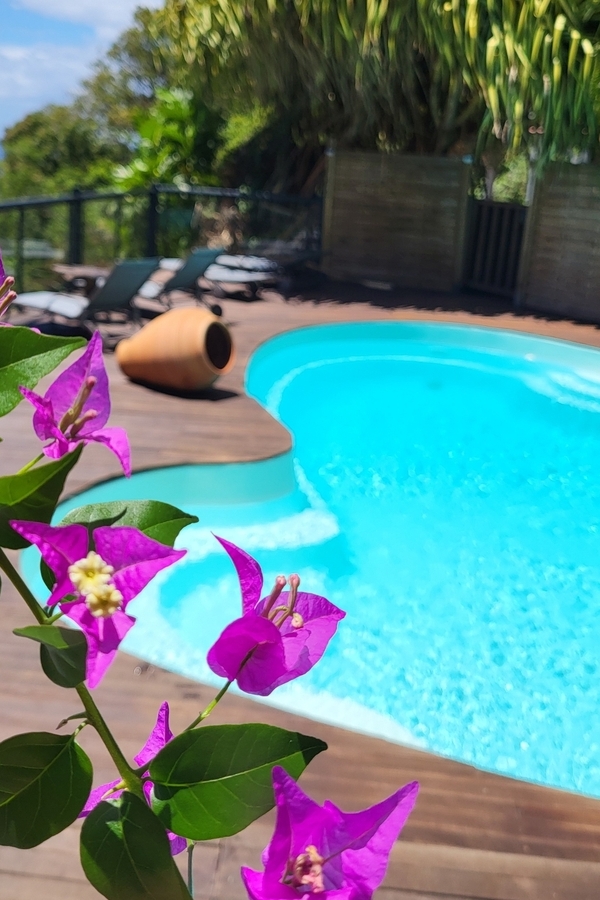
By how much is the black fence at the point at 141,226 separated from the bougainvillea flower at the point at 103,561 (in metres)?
7.34

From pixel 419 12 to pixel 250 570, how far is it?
10706 millimetres

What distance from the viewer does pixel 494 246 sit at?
12.0m

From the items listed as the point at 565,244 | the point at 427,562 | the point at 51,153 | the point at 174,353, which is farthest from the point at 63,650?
the point at 51,153

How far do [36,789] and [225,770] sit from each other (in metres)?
0.12

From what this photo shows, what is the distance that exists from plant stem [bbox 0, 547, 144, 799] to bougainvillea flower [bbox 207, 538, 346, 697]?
3.1 inches

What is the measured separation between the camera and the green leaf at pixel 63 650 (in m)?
0.42

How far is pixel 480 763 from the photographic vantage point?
336 centimetres

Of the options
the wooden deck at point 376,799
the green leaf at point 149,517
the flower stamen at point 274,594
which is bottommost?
the wooden deck at point 376,799

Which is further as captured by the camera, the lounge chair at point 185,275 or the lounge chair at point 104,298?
the lounge chair at point 185,275

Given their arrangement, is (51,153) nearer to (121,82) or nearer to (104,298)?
(121,82)

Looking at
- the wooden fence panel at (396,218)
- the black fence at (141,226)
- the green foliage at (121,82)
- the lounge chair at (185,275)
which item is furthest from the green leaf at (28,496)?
the green foliage at (121,82)

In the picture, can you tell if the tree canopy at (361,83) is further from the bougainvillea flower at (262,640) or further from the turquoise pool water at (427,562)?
the bougainvillea flower at (262,640)

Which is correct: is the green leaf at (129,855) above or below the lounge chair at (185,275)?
above

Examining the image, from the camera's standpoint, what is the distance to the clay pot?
607 cm
